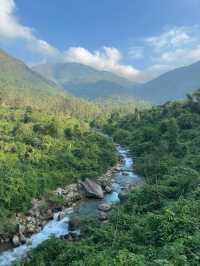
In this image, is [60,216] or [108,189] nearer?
[60,216]

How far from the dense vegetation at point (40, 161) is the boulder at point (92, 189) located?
2.95 metres

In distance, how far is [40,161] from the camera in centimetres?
4444

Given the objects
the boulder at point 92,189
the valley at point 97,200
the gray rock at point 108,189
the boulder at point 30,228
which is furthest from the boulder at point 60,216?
the gray rock at point 108,189

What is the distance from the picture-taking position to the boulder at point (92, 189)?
1521 inches

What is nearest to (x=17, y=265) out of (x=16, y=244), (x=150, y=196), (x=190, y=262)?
(x=16, y=244)

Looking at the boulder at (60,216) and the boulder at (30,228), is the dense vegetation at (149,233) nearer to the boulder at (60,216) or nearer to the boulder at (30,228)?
the boulder at (30,228)

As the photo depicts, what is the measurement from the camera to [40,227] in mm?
29984

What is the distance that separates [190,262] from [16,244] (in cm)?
1660

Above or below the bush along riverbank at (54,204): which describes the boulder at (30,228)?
below

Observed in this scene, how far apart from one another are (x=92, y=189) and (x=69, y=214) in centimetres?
693

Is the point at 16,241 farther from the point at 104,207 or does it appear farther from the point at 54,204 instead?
the point at 104,207

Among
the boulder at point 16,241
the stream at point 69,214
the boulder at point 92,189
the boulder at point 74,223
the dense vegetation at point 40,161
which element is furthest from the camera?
the boulder at point 92,189

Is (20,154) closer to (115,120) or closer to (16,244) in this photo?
(16,244)

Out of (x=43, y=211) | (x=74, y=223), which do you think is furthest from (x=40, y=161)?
(x=74, y=223)
